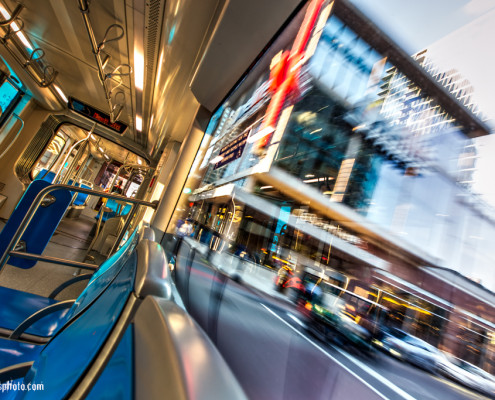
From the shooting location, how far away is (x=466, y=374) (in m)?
0.59

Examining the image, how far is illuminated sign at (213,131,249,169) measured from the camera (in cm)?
217

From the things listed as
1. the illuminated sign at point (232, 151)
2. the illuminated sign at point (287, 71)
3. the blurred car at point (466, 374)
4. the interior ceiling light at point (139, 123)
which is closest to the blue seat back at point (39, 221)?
the illuminated sign at point (232, 151)

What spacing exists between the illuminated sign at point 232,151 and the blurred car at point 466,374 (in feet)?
5.93

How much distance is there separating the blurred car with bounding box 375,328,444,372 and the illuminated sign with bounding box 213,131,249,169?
165 cm

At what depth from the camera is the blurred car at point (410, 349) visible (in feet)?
2.16

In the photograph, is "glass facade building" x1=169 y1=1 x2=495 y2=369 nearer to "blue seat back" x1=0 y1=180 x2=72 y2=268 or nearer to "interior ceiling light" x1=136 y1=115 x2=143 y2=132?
"blue seat back" x1=0 y1=180 x2=72 y2=268

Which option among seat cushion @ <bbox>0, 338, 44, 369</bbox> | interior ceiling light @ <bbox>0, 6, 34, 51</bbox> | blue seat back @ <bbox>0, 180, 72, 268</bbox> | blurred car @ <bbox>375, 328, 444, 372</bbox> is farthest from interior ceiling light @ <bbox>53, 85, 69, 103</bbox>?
blurred car @ <bbox>375, 328, 444, 372</bbox>

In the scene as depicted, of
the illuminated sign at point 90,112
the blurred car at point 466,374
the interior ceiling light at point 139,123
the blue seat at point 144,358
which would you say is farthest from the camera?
the interior ceiling light at point 139,123

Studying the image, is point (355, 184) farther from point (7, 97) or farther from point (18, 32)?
point (7, 97)

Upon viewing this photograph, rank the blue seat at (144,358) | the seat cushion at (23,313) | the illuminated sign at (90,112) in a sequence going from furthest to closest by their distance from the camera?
the illuminated sign at (90,112), the seat cushion at (23,313), the blue seat at (144,358)

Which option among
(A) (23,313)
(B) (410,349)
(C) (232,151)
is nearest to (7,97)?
(C) (232,151)

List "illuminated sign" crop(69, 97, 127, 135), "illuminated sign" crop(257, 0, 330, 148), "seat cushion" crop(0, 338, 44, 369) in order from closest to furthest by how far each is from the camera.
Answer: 1. "seat cushion" crop(0, 338, 44, 369)
2. "illuminated sign" crop(257, 0, 330, 148)
3. "illuminated sign" crop(69, 97, 127, 135)

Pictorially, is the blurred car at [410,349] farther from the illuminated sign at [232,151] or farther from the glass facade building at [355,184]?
the illuminated sign at [232,151]

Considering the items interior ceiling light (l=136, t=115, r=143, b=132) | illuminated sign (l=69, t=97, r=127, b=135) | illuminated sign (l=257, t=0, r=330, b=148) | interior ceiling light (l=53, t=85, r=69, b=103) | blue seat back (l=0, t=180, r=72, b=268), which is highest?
interior ceiling light (l=53, t=85, r=69, b=103)
